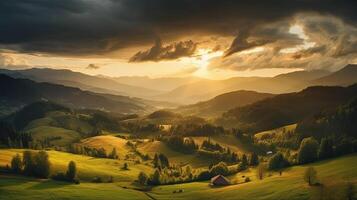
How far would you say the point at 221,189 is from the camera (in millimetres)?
182625

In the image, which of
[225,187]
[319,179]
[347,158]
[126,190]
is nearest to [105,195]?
[126,190]

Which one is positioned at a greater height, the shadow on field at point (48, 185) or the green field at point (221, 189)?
the shadow on field at point (48, 185)

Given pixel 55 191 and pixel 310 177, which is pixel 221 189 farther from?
pixel 55 191

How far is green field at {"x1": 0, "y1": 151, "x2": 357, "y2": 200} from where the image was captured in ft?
467

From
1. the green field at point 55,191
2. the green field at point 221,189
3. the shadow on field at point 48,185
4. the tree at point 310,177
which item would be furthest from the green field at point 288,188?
the shadow on field at point 48,185

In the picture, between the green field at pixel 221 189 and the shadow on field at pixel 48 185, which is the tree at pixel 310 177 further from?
the shadow on field at pixel 48 185

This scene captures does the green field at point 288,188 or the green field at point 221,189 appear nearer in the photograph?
the green field at point 288,188

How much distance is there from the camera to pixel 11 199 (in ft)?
486

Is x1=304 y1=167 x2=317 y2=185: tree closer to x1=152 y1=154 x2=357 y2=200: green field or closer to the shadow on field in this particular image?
x1=152 y1=154 x2=357 y2=200: green field

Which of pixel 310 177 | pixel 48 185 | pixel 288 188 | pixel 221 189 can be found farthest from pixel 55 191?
pixel 310 177

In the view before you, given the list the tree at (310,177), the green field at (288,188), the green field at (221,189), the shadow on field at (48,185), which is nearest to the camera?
the green field at (288,188)

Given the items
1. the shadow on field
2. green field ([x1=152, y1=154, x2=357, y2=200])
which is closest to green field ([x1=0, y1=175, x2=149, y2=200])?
the shadow on field

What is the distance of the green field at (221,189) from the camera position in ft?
467

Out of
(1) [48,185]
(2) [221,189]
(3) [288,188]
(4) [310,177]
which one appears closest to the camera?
(3) [288,188]
